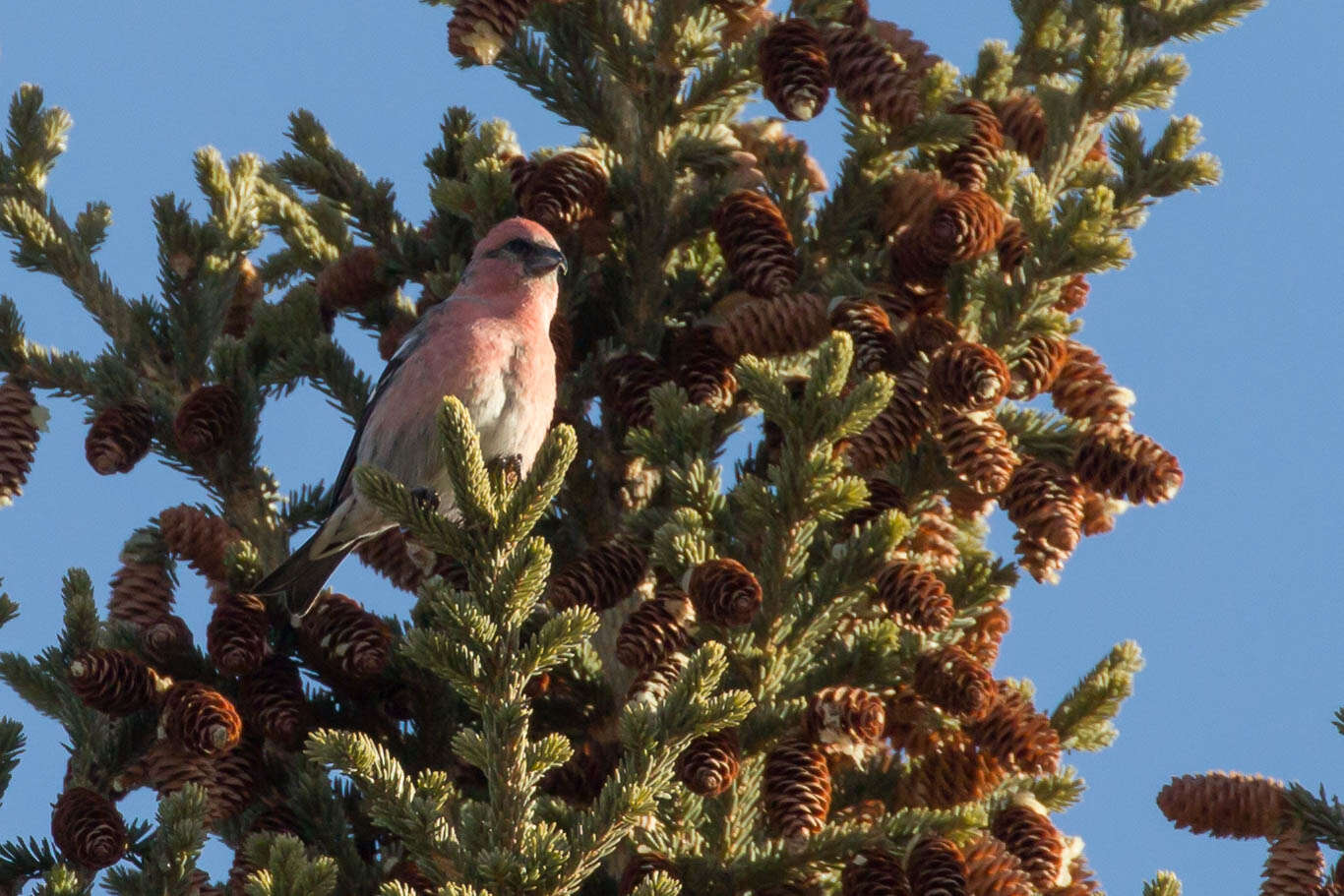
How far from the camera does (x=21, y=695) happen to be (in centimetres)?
344

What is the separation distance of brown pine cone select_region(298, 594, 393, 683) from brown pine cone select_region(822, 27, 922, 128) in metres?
1.65

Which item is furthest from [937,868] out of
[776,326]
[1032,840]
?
[776,326]

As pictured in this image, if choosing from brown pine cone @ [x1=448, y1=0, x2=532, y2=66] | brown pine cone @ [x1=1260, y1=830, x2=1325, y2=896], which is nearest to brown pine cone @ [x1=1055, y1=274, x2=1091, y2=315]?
brown pine cone @ [x1=1260, y1=830, x2=1325, y2=896]

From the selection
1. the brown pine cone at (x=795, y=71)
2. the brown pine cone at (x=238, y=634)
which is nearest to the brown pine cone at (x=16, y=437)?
the brown pine cone at (x=238, y=634)

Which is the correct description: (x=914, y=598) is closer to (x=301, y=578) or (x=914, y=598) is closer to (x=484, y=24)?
(x=301, y=578)

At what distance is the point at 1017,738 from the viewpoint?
116 inches

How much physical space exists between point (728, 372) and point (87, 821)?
168cm

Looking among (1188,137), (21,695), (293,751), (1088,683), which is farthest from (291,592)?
(1188,137)

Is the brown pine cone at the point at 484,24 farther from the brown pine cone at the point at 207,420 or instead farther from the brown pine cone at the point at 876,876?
the brown pine cone at the point at 876,876

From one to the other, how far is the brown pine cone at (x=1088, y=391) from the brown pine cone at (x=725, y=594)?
93cm

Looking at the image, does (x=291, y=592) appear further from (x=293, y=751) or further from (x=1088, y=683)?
(x=1088, y=683)

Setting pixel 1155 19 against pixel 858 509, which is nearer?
pixel 858 509

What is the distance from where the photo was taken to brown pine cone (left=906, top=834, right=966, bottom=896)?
8.78 feet

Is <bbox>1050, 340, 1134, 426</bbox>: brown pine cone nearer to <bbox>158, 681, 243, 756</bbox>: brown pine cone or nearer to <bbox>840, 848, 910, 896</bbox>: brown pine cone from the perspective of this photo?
<bbox>840, 848, 910, 896</bbox>: brown pine cone
